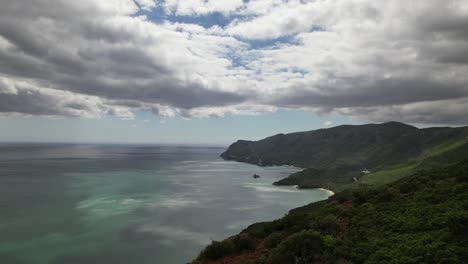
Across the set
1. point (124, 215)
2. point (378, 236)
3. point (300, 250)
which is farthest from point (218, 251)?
point (124, 215)

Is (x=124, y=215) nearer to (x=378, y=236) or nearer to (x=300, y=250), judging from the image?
(x=300, y=250)

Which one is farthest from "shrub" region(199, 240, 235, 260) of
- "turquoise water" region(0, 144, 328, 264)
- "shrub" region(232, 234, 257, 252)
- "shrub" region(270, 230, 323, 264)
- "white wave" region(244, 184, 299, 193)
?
"white wave" region(244, 184, 299, 193)

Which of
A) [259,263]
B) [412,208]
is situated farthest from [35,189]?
[412,208]

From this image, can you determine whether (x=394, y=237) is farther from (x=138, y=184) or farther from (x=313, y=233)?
(x=138, y=184)

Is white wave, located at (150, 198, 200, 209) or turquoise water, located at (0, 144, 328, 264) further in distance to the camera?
white wave, located at (150, 198, 200, 209)

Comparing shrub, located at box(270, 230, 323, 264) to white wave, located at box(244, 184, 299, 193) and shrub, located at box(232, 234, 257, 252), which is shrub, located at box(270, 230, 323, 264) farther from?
white wave, located at box(244, 184, 299, 193)

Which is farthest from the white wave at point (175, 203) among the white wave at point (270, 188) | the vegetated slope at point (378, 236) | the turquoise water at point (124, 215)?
the vegetated slope at point (378, 236)

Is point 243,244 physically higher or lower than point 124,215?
higher

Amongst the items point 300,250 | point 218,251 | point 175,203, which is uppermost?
point 300,250

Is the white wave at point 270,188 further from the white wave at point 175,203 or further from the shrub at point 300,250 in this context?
the shrub at point 300,250
